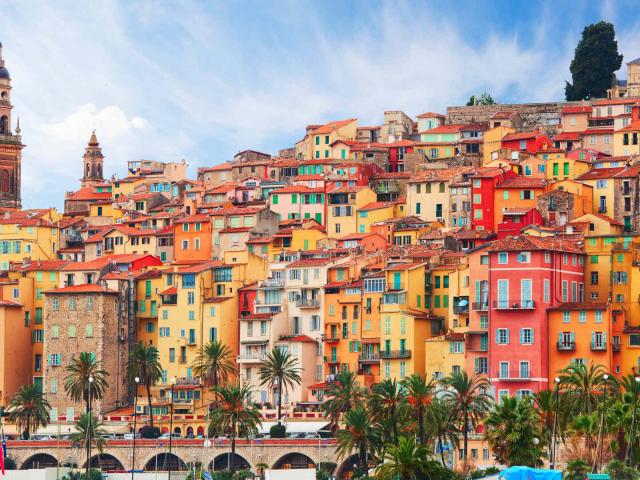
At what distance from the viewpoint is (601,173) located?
420 feet

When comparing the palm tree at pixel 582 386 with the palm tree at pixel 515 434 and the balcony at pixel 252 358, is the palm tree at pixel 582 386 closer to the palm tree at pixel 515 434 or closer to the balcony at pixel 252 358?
the palm tree at pixel 515 434

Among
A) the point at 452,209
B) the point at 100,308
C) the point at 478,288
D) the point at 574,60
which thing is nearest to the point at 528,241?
the point at 478,288

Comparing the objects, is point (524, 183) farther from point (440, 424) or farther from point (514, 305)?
point (440, 424)

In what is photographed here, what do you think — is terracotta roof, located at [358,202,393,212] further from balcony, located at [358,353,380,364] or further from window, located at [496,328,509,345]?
window, located at [496,328,509,345]

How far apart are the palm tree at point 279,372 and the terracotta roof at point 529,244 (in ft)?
48.2

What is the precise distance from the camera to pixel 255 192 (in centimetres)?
14462

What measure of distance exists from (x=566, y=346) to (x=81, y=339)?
33.1m

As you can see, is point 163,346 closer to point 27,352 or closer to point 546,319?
point 27,352

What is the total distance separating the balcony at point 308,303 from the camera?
4811 inches

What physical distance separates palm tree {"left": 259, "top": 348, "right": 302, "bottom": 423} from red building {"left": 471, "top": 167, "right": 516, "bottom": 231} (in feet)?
56.6

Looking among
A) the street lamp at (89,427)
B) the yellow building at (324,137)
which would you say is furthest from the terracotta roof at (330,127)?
the street lamp at (89,427)

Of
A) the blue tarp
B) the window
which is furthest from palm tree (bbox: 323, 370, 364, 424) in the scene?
the blue tarp

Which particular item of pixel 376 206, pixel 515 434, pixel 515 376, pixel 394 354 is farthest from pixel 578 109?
pixel 515 434

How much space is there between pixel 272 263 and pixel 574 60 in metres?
45.8
